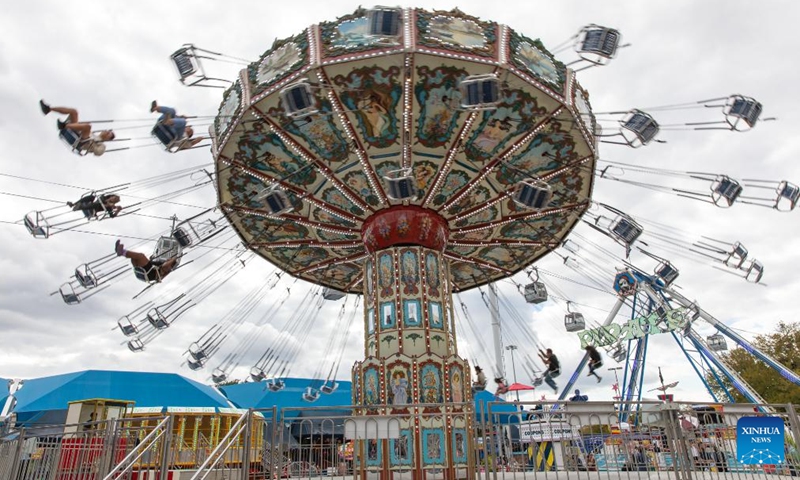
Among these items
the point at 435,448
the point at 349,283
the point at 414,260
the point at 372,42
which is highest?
the point at 372,42

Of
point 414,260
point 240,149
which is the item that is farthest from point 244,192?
point 414,260

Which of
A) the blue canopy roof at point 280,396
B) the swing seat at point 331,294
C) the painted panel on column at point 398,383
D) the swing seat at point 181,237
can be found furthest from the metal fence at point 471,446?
the blue canopy roof at point 280,396

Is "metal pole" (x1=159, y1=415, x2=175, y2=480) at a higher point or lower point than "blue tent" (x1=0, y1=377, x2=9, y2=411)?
lower

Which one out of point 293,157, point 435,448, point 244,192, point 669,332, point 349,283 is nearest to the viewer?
point 435,448

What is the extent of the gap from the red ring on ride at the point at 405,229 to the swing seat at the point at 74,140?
6328 millimetres

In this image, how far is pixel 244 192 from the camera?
13.0 meters

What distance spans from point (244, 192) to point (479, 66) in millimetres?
6567

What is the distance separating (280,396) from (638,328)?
62.0ft

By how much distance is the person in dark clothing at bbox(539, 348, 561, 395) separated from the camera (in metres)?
16.6

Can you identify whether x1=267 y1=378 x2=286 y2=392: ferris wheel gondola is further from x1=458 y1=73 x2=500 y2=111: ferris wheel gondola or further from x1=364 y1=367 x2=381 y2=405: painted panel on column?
x1=458 y1=73 x2=500 y2=111: ferris wheel gondola

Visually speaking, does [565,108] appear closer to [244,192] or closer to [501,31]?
[501,31]

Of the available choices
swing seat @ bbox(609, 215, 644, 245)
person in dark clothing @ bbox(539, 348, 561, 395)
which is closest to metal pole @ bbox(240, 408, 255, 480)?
swing seat @ bbox(609, 215, 644, 245)

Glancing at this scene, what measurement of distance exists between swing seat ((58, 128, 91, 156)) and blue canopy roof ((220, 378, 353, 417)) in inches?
834

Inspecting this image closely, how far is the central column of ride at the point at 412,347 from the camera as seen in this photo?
10820mm
